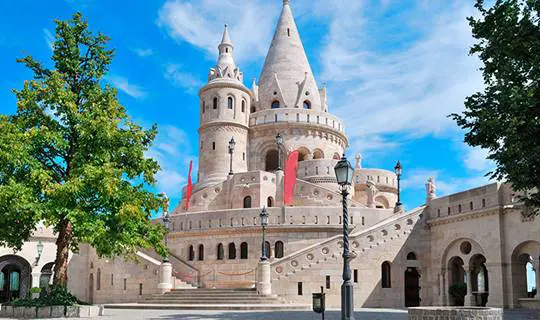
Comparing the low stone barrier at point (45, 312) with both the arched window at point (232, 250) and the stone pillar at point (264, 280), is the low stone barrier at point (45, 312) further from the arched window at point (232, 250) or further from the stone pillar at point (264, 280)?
the arched window at point (232, 250)

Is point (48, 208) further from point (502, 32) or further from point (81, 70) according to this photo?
point (502, 32)

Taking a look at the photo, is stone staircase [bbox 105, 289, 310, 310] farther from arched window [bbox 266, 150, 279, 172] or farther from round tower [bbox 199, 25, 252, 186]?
arched window [bbox 266, 150, 279, 172]

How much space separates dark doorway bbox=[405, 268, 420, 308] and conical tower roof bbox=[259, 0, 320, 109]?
22224 mm

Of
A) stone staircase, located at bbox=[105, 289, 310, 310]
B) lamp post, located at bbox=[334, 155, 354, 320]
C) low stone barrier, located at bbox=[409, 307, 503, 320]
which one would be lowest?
stone staircase, located at bbox=[105, 289, 310, 310]

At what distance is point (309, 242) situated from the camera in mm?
33688

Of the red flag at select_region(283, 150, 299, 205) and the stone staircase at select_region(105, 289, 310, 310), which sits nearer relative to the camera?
the stone staircase at select_region(105, 289, 310, 310)

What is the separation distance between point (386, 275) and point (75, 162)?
1633 centimetres

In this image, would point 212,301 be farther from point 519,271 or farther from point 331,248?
point 519,271

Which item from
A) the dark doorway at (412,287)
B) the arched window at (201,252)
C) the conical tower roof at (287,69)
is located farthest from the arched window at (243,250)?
the conical tower roof at (287,69)

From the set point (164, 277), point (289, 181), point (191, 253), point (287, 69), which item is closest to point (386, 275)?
point (164, 277)

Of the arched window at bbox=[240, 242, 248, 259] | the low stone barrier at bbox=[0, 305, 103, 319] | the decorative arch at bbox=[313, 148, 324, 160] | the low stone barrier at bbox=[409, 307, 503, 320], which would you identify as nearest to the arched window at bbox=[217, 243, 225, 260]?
the arched window at bbox=[240, 242, 248, 259]

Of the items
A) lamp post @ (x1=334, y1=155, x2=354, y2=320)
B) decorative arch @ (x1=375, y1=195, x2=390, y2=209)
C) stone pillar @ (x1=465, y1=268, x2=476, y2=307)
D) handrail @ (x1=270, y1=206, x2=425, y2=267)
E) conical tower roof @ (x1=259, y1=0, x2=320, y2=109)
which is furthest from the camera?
conical tower roof @ (x1=259, y1=0, x2=320, y2=109)

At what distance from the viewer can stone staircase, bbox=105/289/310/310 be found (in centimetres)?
2581

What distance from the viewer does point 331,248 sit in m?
29.5
